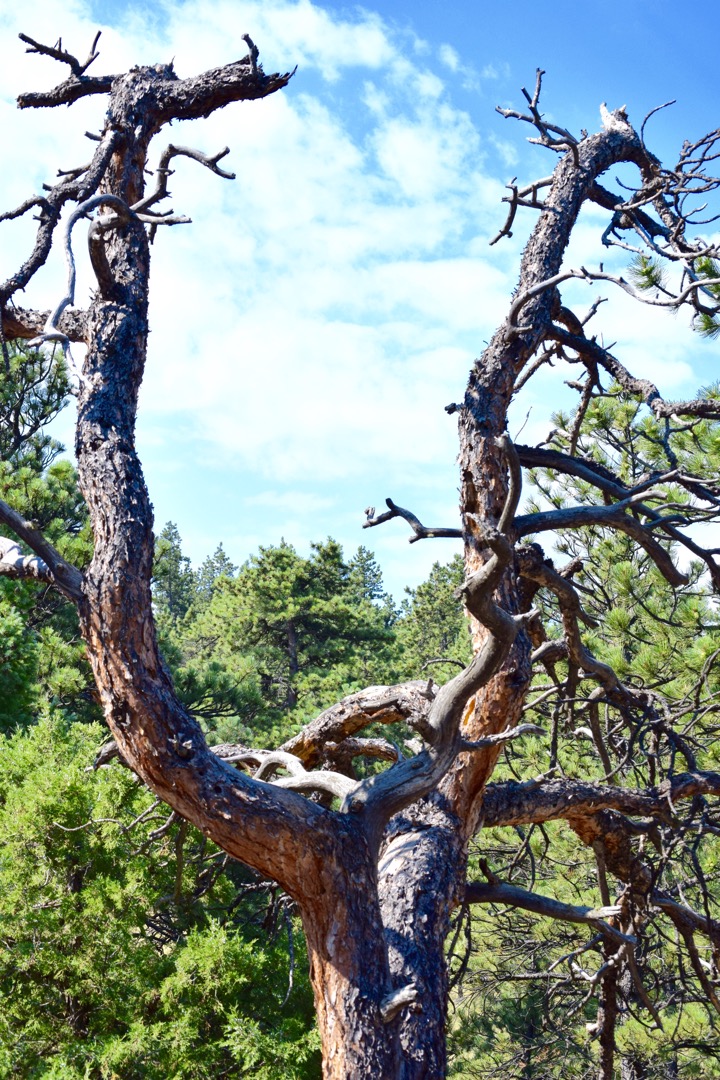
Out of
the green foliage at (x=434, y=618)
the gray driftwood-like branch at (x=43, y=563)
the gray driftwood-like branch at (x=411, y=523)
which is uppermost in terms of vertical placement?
the green foliage at (x=434, y=618)

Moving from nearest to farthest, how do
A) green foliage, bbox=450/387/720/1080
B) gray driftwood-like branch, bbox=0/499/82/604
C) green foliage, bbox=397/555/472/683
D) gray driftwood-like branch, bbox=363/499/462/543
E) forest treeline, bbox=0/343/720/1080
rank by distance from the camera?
gray driftwood-like branch, bbox=0/499/82/604
gray driftwood-like branch, bbox=363/499/462/543
forest treeline, bbox=0/343/720/1080
green foliage, bbox=450/387/720/1080
green foliage, bbox=397/555/472/683

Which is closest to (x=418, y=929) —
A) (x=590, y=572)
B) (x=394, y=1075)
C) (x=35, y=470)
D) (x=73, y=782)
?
(x=394, y=1075)

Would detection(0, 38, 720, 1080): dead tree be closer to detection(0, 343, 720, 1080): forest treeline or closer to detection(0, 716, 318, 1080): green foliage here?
detection(0, 343, 720, 1080): forest treeline

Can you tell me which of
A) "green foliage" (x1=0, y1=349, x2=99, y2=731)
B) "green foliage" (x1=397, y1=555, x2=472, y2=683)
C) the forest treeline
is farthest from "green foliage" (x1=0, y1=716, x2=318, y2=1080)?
"green foliage" (x1=397, y1=555, x2=472, y2=683)

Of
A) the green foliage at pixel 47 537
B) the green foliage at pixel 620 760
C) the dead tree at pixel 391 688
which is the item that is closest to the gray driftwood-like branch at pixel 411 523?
the dead tree at pixel 391 688

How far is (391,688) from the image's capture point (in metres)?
4.41

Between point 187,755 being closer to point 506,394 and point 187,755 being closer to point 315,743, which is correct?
point 315,743

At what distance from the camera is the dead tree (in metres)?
2.86

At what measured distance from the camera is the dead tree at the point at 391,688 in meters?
2.86

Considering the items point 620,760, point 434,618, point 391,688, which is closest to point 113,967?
point 391,688

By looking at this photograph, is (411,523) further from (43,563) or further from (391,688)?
(43,563)

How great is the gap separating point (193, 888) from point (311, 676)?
12392 millimetres

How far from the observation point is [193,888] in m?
5.53

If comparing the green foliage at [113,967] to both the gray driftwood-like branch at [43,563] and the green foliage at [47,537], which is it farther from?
the green foliage at [47,537]
